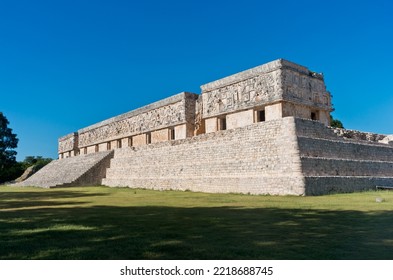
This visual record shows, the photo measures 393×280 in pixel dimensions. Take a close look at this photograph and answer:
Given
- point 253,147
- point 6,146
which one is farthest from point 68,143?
point 253,147

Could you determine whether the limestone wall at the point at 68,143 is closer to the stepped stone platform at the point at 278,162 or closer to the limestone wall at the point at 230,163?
the limestone wall at the point at 230,163

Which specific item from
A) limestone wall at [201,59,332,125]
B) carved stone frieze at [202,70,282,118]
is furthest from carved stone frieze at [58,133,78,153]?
limestone wall at [201,59,332,125]

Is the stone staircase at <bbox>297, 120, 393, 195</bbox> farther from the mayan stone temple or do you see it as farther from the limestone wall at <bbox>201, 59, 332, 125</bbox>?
the limestone wall at <bbox>201, 59, 332, 125</bbox>

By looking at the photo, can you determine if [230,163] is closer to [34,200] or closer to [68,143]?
[34,200]

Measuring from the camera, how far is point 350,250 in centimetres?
376

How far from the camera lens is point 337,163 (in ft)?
41.8

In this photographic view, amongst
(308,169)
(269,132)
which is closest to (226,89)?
(269,132)

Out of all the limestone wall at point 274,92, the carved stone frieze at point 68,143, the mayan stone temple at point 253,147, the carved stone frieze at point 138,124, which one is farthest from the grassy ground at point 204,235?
the carved stone frieze at point 68,143

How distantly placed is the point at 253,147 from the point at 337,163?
318 centimetres

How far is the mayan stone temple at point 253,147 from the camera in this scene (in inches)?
474

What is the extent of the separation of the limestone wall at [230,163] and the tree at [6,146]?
23.5 meters

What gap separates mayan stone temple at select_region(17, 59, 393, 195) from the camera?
474 inches

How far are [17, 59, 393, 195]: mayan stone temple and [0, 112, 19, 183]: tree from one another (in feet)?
55.2

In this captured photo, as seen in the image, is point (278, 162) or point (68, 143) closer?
point (278, 162)
